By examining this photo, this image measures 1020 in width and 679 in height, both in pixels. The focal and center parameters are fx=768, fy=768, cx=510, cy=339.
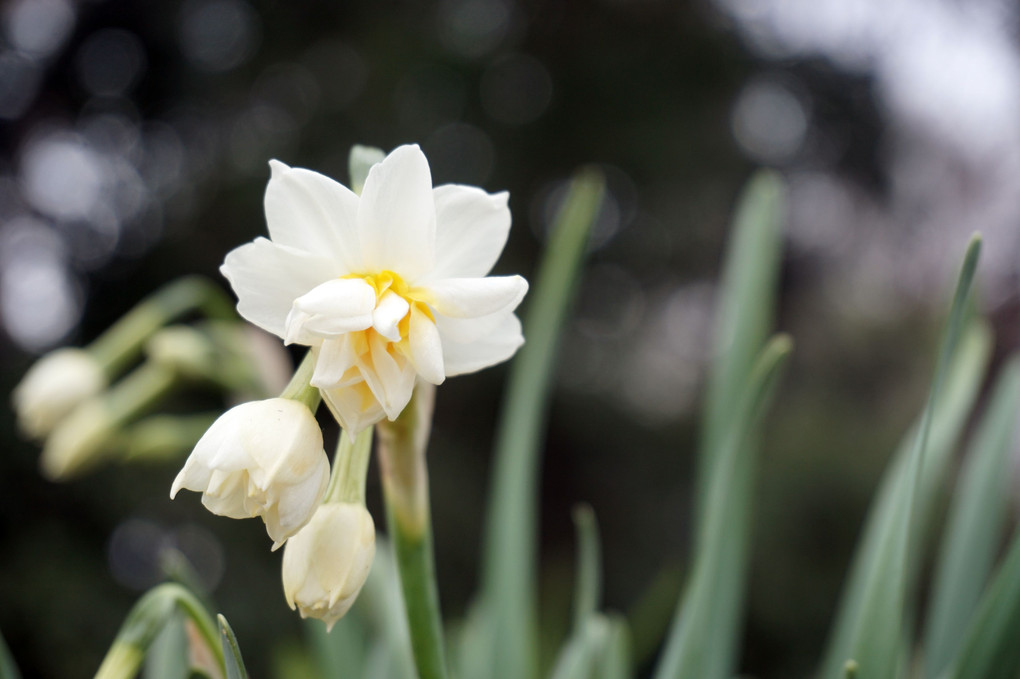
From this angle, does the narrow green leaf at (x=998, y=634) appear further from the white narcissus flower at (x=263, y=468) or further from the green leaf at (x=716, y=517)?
the white narcissus flower at (x=263, y=468)

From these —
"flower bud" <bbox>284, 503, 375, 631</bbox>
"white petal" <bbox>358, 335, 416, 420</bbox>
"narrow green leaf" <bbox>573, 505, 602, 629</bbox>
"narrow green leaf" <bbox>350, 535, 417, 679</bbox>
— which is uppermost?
"white petal" <bbox>358, 335, 416, 420</bbox>

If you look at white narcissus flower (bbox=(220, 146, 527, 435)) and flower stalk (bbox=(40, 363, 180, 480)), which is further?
flower stalk (bbox=(40, 363, 180, 480))

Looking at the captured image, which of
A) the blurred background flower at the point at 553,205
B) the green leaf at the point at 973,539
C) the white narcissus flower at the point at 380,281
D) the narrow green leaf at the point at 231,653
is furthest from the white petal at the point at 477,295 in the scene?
the blurred background flower at the point at 553,205

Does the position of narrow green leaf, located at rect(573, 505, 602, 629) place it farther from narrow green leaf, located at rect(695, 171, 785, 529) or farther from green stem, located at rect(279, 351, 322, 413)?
green stem, located at rect(279, 351, 322, 413)

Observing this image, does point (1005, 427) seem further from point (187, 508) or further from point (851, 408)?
point (187, 508)

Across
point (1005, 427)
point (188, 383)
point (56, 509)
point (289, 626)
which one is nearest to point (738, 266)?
point (1005, 427)

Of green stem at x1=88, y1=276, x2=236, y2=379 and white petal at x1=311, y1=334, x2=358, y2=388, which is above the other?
white petal at x1=311, y1=334, x2=358, y2=388

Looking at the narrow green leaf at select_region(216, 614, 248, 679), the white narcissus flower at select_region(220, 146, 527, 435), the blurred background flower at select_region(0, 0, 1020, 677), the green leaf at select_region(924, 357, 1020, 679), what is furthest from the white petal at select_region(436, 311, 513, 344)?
the blurred background flower at select_region(0, 0, 1020, 677)
